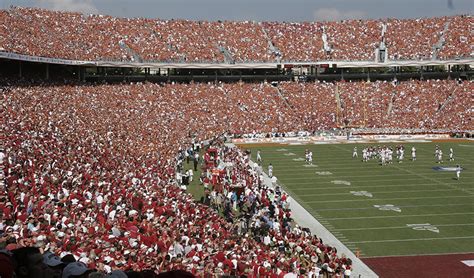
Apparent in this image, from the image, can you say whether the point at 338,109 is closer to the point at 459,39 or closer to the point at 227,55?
the point at 227,55

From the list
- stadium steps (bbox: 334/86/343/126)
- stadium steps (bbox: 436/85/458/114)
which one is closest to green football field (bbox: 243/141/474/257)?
stadium steps (bbox: 334/86/343/126)

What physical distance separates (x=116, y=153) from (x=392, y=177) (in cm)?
1207

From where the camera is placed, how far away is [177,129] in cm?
3397

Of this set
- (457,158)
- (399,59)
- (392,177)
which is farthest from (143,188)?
(399,59)

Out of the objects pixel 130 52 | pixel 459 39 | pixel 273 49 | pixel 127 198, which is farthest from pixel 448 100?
pixel 127 198

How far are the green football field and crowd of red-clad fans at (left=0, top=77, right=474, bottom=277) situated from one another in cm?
190

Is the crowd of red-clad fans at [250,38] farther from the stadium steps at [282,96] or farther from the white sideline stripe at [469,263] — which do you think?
the white sideline stripe at [469,263]

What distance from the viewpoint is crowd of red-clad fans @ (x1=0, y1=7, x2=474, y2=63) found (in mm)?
45406

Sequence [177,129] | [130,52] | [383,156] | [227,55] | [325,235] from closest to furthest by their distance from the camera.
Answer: [325,235]
[383,156]
[177,129]
[130,52]
[227,55]

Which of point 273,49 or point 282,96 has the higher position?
point 273,49

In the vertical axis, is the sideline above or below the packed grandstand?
below

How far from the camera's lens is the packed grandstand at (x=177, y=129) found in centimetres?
961

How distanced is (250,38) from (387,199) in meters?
35.6

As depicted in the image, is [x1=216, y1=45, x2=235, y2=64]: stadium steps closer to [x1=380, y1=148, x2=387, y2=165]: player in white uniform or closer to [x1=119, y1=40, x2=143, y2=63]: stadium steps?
[x1=119, y1=40, x2=143, y2=63]: stadium steps
